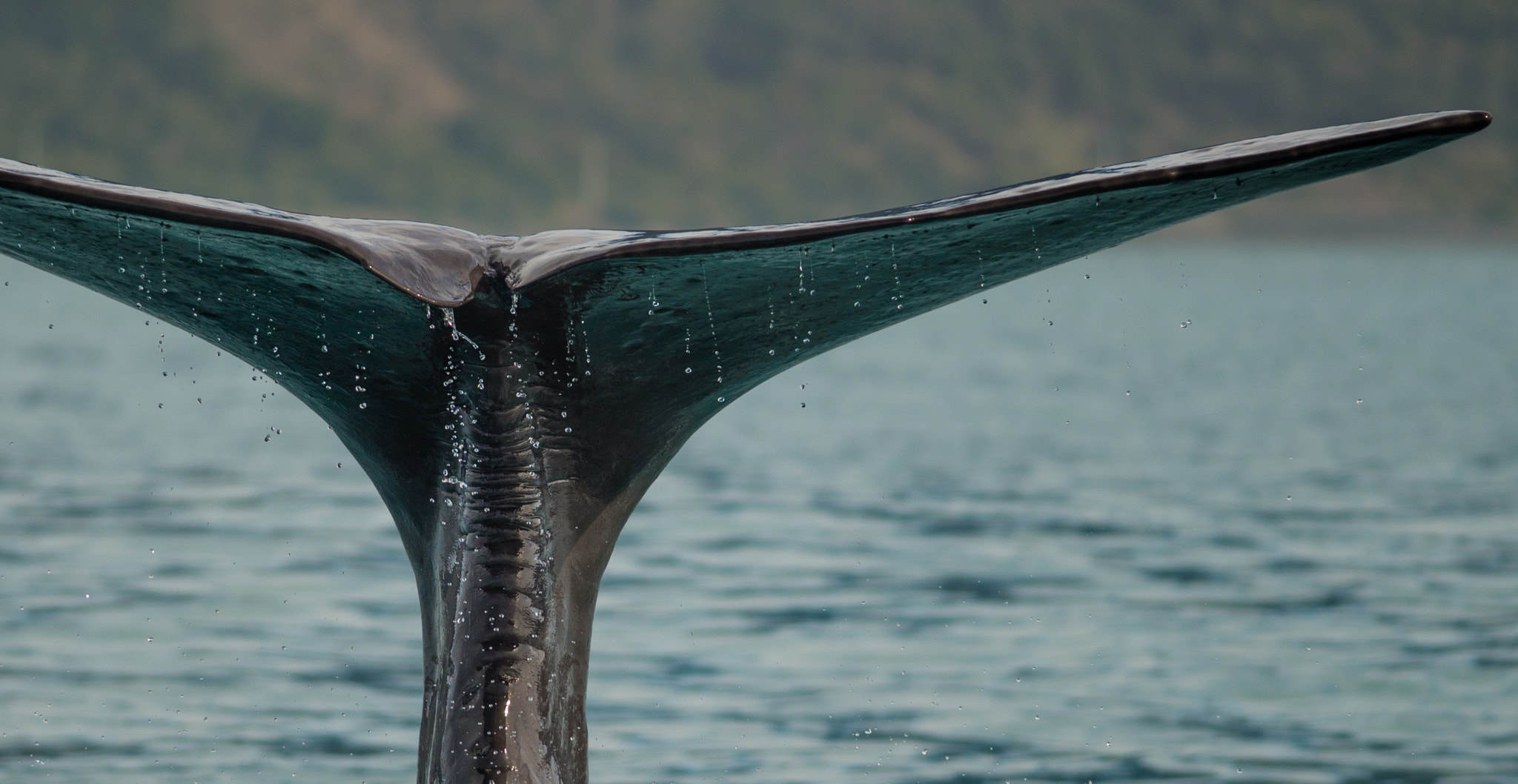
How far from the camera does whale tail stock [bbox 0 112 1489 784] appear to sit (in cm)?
280

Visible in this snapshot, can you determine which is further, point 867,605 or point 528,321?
point 867,605

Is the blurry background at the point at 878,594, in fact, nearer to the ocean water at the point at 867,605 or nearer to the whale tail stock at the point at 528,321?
the ocean water at the point at 867,605

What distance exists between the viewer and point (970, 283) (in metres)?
3.39

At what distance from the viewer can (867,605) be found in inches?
453

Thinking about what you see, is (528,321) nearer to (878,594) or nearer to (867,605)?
(867,605)

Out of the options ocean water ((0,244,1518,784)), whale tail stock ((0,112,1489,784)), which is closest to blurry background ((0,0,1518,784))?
ocean water ((0,244,1518,784))

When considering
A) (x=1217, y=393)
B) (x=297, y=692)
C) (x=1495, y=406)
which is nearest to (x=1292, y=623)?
(x=297, y=692)

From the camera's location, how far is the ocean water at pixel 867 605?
7.64 meters

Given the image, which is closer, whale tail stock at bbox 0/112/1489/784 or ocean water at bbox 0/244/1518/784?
whale tail stock at bbox 0/112/1489/784

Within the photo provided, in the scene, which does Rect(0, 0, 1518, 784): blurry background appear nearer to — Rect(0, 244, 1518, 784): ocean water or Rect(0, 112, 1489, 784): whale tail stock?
Rect(0, 244, 1518, 784): ocean water

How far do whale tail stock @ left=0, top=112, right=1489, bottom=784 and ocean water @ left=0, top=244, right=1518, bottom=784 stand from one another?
3.47 m

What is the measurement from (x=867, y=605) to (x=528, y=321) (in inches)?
335

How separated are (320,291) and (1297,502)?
15.9 metres

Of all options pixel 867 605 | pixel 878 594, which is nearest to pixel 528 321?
pixel 867 605
